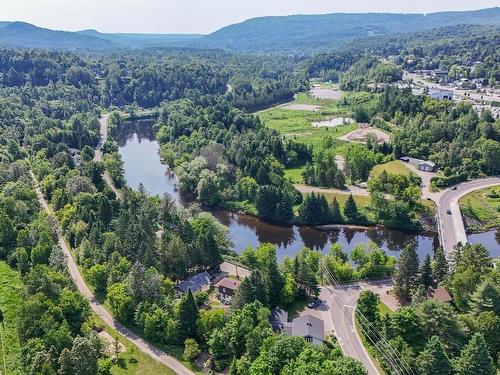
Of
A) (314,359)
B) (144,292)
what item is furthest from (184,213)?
Answer: (314,359)

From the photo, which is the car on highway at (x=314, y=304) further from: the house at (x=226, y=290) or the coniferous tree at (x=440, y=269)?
the coniferous tree at (x=440, y=269)

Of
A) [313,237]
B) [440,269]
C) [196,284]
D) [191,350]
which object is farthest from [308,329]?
[313,237]

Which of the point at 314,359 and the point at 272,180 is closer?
the point at 314,359

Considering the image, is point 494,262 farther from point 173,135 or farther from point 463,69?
point 463,69

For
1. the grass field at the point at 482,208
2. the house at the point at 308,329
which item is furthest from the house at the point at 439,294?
the grass field at the point at 482,208

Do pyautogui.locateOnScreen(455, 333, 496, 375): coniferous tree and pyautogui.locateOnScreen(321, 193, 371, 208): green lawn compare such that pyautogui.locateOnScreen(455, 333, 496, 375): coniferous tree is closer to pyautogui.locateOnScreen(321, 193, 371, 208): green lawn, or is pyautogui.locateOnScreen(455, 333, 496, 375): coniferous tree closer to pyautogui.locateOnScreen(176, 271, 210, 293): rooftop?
pyautogui.locateOnScreen(176, 271, 210, 293): rooftop

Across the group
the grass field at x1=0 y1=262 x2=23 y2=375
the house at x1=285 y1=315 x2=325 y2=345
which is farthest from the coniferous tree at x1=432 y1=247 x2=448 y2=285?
the grass field at x1=0 y1=262 x2=23 y2=375
